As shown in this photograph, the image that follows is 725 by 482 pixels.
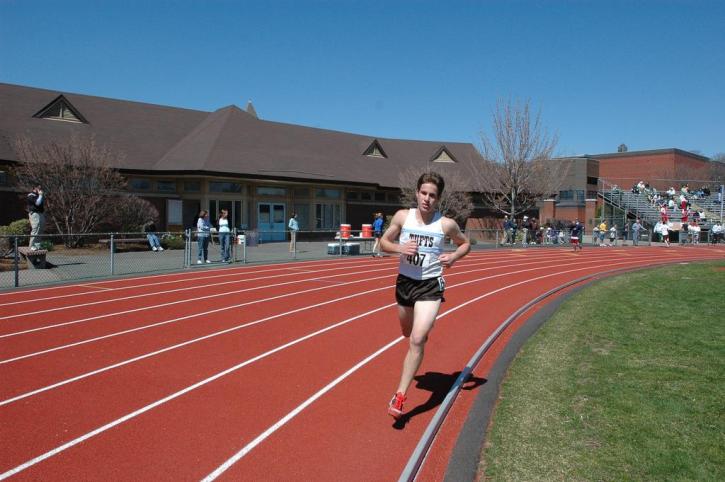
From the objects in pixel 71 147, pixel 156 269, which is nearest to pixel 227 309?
pixel 156 269

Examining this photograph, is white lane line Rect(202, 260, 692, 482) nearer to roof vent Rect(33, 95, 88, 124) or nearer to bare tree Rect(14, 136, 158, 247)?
bare tree Rect(14, 136, 158, 247)

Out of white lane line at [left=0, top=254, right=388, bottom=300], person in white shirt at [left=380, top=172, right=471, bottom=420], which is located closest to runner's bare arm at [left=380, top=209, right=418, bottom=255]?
person in white shirt at [left=380, top=172, right=471, bottom=420]

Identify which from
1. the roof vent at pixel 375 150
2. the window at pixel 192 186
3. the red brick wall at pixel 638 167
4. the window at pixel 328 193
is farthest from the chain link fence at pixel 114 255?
the red brick wall at pixel 638 167

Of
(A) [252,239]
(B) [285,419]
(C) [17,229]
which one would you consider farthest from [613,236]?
(B) [285,419]

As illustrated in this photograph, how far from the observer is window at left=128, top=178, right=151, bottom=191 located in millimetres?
30062

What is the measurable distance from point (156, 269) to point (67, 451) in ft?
→ 42.4

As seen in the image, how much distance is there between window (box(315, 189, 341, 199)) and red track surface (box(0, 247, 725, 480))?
78.0ft

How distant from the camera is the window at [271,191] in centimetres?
3338

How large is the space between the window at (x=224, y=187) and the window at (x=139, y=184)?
328 centimetres

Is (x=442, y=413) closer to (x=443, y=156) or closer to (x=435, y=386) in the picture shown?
(x=435, y=386)

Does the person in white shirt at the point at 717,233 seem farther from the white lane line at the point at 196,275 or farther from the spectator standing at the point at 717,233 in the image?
the white lane line at the point at 196,275

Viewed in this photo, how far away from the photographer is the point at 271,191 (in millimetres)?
34000

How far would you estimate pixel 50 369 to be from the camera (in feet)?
22.0

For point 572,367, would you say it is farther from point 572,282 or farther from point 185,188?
point 185,188
